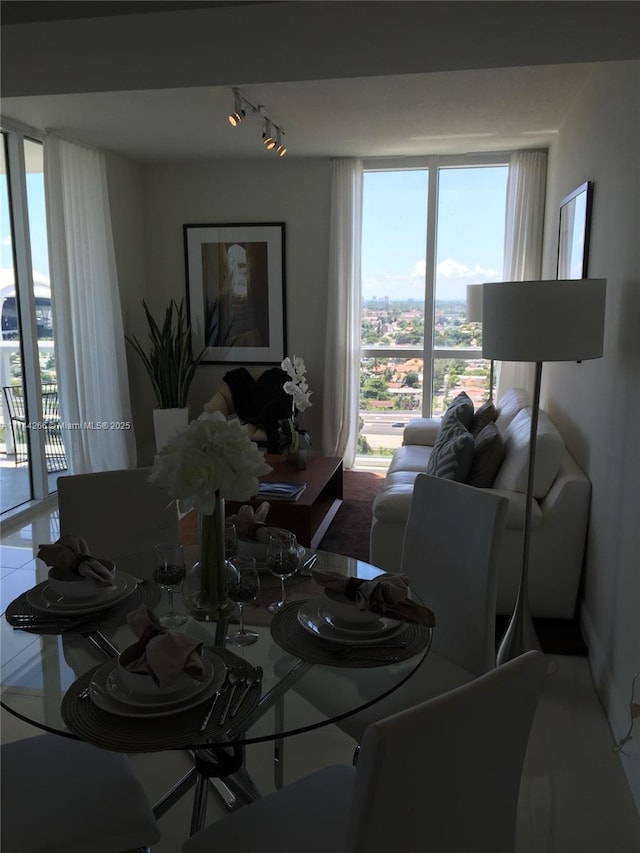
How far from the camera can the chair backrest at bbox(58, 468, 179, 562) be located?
2381mm

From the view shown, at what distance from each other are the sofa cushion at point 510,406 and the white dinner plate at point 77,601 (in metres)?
2.68

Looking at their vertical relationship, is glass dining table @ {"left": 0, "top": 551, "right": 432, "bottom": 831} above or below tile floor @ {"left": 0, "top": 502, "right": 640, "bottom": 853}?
above

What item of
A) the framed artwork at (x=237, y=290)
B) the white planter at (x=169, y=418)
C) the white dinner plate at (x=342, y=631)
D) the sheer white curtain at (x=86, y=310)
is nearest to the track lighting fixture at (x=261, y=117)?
the framed artwork at (x=237, y=290)

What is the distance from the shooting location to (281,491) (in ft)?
12.5

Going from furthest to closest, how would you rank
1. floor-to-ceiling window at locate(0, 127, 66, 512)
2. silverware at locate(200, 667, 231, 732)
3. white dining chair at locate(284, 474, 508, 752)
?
floor-to-ceiling window at locate(0, 127, 66, 512) → white dining chair at locate(284, 474, 508, 752) → silverware at locate(200, 667, 231, 732)

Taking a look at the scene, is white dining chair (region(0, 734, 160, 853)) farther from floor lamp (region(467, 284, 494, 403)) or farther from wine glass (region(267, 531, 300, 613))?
floor lamp (region(467, 284, 494, 403))

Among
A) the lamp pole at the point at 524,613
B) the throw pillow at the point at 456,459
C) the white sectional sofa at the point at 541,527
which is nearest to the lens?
the lamp pole at the point at 524,613

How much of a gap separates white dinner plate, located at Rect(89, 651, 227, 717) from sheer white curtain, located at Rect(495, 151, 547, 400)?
4581 mm

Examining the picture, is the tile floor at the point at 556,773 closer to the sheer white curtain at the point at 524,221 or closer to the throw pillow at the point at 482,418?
the throw pillow at the point at 482,418

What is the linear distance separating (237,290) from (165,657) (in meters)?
5.13

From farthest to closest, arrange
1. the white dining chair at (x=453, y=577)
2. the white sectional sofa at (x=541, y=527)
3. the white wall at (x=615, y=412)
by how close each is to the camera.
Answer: the white sectional sofa at (x=541, y=527), the white wall at (x=615, y=412), the white dining chair at (x=453, y=577)

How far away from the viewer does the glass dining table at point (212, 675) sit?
130cm

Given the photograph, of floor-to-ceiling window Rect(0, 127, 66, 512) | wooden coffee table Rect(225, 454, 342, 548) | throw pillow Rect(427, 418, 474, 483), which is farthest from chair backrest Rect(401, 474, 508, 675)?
floor-to-ceiling window Rect(0, 127, 66, 512)

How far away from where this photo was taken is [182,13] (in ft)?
8.13
